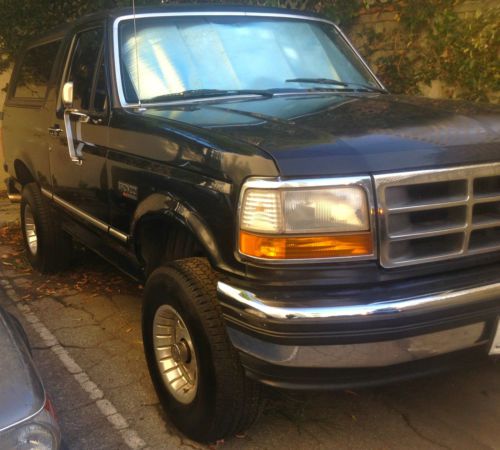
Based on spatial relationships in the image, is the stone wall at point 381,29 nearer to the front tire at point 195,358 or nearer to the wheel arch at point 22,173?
the wheel arch at point 22,173

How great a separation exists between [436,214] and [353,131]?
480 mm

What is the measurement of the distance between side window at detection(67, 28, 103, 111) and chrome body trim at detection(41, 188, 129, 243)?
70cm

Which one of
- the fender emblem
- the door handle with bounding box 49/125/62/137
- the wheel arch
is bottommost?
the wheel arch

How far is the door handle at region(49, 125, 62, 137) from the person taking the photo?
424 cm

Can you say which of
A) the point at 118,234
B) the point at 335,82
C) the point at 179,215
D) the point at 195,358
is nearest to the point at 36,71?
the point at 118,234

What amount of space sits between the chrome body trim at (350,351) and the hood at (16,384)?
0.76 metres

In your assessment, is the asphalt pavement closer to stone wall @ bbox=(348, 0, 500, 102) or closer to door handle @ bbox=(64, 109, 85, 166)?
door handle @ bbox=(64, 109, 85, 166)

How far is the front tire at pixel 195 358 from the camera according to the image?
245 cm

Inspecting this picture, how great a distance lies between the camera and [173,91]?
3371mm

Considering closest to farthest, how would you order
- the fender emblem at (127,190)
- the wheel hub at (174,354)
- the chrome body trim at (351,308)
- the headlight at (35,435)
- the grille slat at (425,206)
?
the headlight at (35,435), the chrome body trim at (351,308), the grille slat at (425,206), the wheel hub at (174,354), the fender emblem at (127,190)

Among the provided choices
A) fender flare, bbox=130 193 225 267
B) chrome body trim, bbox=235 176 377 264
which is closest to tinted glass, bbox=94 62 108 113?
fender flare, bbox=130 193 225 267

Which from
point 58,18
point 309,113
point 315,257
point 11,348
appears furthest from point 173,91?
point 58,18

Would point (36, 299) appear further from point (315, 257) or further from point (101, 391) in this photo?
point (315, 257)

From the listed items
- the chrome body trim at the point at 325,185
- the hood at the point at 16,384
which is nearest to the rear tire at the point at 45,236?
the hood at the point at 16,384
